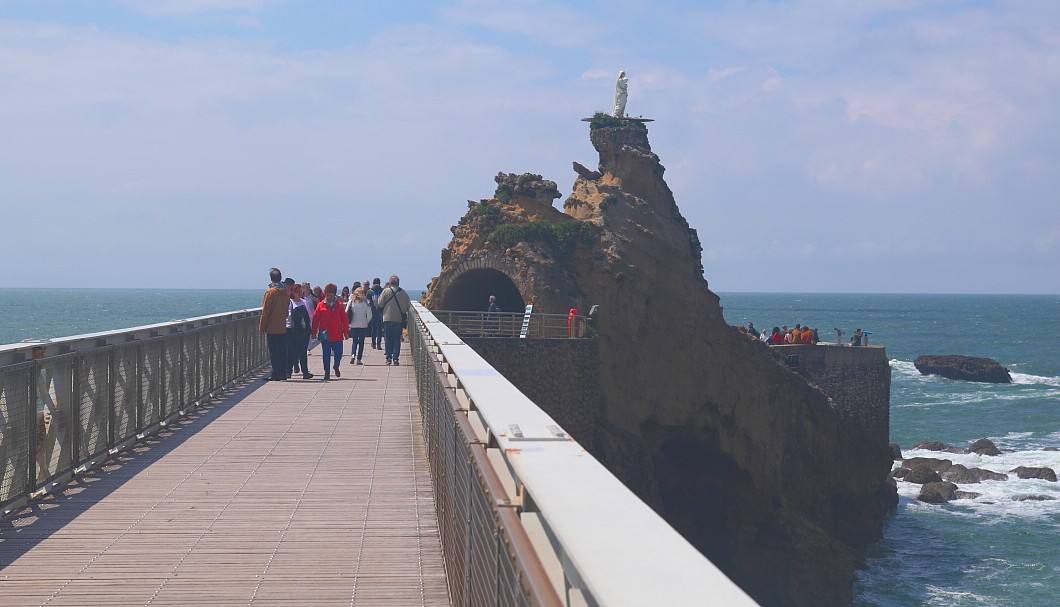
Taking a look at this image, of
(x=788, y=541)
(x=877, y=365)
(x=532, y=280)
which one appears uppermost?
(x=532, y=280)

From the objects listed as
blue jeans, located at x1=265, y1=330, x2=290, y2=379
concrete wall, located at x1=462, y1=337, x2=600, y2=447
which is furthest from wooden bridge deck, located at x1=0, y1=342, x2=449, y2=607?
concrete wall, located at x1=462, y1=337, x2=600, y2=447

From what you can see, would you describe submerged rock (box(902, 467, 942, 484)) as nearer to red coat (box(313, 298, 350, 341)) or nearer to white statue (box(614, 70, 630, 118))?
white statue (box(614, 70, 630, 118))

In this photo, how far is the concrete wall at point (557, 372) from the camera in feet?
104

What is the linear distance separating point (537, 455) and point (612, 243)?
112 ft

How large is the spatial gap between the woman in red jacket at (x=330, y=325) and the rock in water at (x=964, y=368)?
76.3 meters

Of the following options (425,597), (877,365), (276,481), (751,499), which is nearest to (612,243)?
(751,499)

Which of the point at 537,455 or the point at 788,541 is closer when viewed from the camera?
the point at 537,455

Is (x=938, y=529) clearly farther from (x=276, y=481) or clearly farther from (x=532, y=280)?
(x=276, y=481)

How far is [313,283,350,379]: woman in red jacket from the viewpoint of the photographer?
59.4 feet

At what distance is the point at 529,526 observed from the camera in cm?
320

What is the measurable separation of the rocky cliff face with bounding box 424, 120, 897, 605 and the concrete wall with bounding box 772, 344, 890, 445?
1.87 meters

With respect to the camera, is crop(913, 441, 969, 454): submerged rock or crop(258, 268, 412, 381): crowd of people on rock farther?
crop(913, 441, 969, 454): submerged rock

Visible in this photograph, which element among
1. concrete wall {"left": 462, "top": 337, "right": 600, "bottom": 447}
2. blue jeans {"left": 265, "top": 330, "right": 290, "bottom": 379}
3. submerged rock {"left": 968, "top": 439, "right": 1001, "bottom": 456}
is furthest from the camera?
submerged rock {"left": 968, "top": 439, "right": 1001, "bottom": 456}

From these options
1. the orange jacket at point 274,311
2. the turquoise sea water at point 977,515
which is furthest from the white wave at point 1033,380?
the orange jacket at point 274,311
